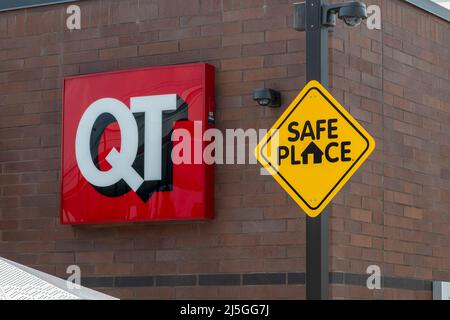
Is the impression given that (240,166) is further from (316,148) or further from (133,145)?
(316,148)

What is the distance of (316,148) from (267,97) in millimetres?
2991

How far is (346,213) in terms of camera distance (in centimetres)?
1248

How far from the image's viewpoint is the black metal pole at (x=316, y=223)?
9.22 m

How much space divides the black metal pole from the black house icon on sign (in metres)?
0.49

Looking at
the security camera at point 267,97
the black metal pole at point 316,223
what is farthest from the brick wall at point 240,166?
the black metal pole at point 316,223

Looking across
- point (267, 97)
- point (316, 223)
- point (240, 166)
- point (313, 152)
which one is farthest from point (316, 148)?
point (240, 166)

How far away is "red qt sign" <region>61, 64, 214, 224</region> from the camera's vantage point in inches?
505

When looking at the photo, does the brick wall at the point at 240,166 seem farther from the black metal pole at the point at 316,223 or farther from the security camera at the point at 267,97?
the black metal pole at the point at 316,223

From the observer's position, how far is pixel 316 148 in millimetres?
9492

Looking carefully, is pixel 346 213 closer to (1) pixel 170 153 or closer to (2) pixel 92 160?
(1) pixel 170 153

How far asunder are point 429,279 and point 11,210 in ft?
19.6

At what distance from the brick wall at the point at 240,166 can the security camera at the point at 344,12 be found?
2425 millimetres

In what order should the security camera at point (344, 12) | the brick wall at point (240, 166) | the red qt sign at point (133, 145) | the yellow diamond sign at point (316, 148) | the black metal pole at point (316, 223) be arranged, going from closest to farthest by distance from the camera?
the black metal pole at point (316, 223) < the yellow diamond sign at point (316, 148) < the security camera at point (344, 12) < the brick wall at point (240, 166) < the red qt sign at point (133, 145)
